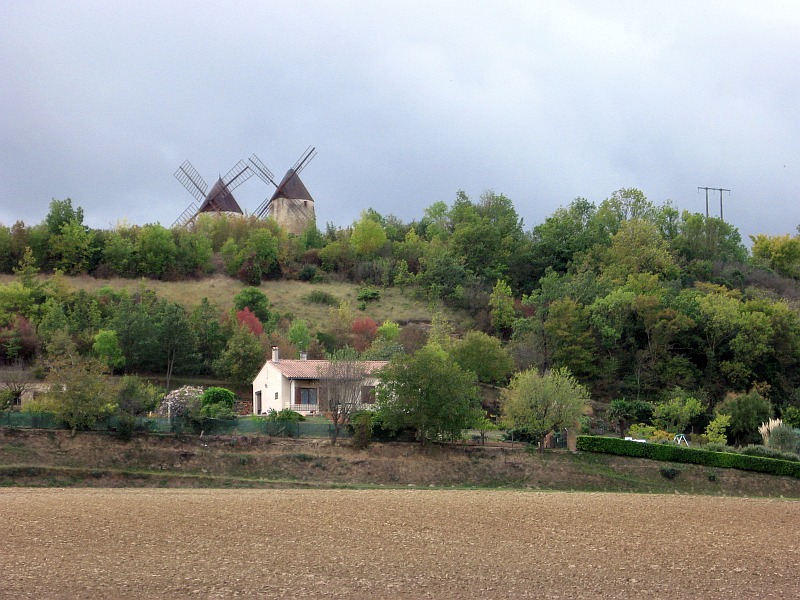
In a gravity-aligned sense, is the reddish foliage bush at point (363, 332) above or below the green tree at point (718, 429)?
above

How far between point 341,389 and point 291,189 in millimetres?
74311

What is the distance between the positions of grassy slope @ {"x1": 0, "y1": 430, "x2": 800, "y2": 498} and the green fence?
97 centimetres

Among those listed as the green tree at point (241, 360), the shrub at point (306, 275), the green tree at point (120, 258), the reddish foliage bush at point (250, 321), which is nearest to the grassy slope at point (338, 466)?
the green tree at point (241, 360)

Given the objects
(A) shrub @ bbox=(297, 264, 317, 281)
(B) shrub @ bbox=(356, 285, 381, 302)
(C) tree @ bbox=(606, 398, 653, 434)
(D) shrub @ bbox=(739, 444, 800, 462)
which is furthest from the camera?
(A) shrub @ bbox=(297, 264, 317, 281)

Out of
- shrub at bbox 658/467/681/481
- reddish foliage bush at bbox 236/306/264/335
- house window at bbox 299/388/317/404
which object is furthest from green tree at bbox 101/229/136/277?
shrub at bbox 658/467/681/481

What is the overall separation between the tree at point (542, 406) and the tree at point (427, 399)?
256 cm

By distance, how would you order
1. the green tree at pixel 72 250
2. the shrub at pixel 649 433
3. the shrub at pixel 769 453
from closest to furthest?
the shrub at pixel 769 453 → the shrub at pixel 649 433 → the green tree at pixel 72 250

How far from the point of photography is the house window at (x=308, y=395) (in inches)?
2329

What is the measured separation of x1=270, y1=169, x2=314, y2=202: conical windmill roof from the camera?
125250mm

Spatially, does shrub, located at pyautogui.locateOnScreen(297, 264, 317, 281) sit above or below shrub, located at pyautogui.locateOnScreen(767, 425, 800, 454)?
above

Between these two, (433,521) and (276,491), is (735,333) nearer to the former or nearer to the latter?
(276,491)

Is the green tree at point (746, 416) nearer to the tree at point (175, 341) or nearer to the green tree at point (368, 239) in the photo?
the tree at point (175, 341)

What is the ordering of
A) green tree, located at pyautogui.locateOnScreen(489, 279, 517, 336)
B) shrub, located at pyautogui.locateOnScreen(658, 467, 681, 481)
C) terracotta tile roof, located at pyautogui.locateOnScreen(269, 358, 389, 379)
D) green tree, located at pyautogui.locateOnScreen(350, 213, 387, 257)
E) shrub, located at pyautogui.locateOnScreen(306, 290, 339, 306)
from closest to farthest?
shrub, located at pyautogui.locateOnScreen(658, 467, 681, 481), terracotta tile roof, located at pyautogui.locateOnScreen(269, 358, 389, 379), green tree, located at pyautogui.locateOnScreen(489, 279, 517, 336), shrub, located at pyautogui.locateOnScreen(306, 290, 339, 306), green tree, located at pyautogui.locateOnScreen(350, 213, 387, 257)

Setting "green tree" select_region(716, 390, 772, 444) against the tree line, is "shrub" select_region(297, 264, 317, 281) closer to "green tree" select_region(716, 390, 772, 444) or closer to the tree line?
the tree line
